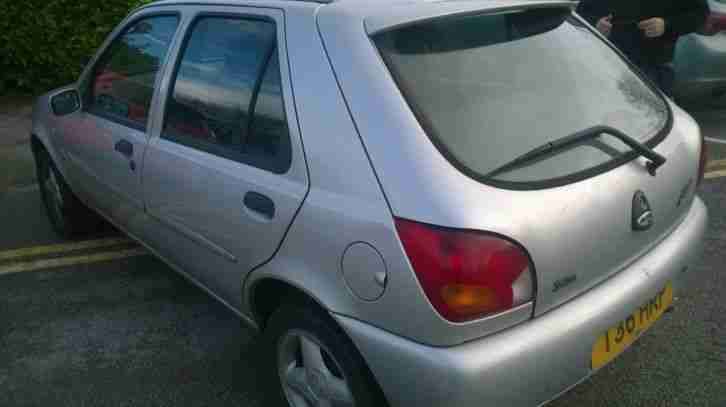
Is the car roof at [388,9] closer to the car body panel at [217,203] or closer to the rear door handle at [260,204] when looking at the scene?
the car body panel at [217,203]

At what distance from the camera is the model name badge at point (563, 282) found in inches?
79.0

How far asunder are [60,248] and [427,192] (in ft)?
10.8

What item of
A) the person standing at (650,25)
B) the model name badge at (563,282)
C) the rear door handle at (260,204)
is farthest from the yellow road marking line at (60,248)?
the person standing at (650,25)

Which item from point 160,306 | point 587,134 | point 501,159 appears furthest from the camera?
point 160,306

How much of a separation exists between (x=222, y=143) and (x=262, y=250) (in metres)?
0.50

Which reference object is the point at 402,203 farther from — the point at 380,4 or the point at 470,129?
the point at 380,4

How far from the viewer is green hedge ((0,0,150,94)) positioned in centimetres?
773

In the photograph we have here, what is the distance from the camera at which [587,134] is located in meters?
2.21

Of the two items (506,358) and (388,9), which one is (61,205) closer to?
(388,9)

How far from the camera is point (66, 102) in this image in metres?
3.84

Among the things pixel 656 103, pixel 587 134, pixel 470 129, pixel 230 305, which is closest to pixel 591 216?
pixel 587 134

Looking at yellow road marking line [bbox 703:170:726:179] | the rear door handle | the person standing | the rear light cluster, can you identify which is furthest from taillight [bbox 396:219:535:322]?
the rear light cluster

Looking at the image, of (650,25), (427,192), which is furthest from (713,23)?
(427,192)

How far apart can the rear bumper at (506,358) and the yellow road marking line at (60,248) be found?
283 cm
